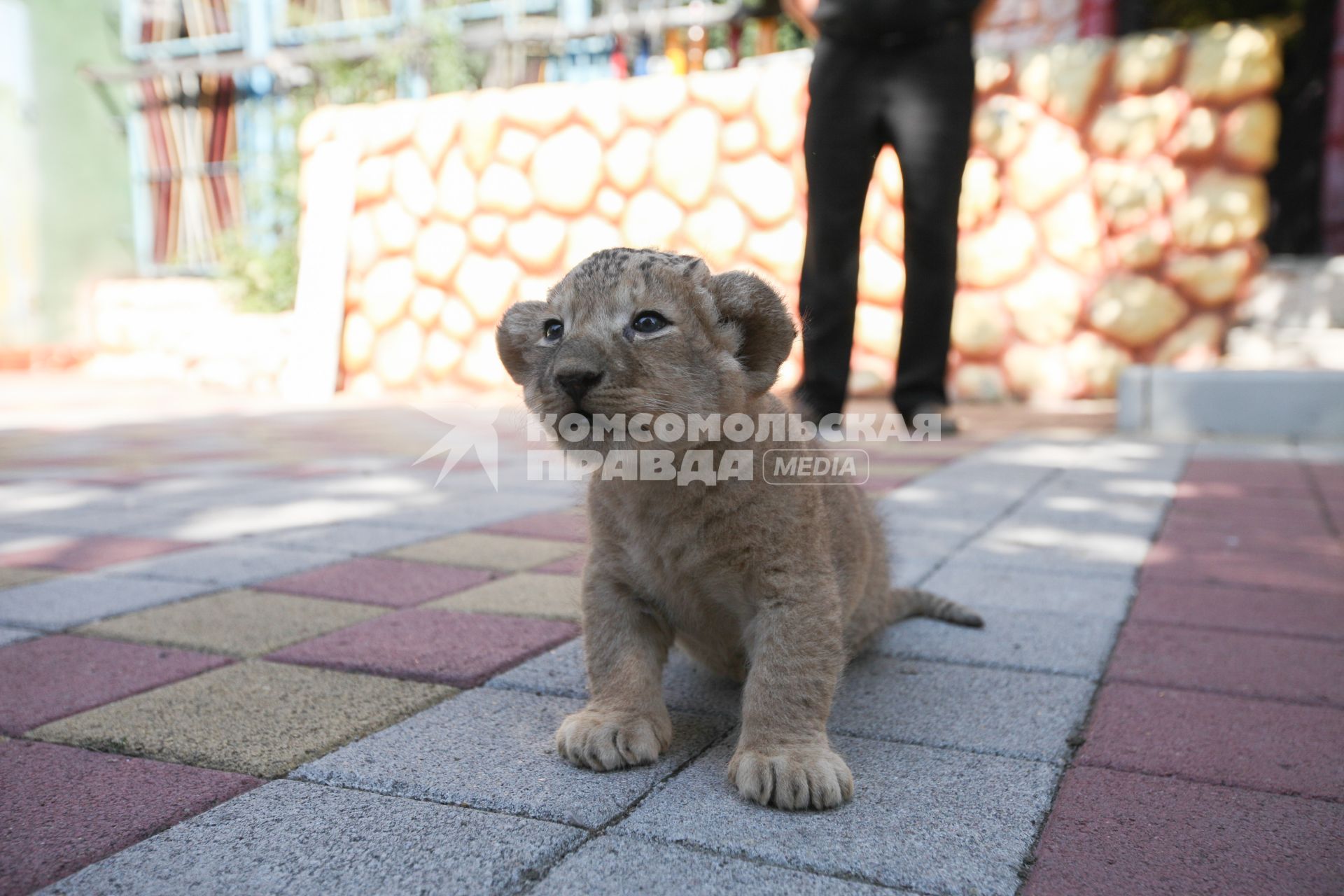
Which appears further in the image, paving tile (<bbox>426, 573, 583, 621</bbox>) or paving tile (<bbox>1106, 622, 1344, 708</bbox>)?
paving tile (<bbox>426, 573, 583, 621</bbox>)

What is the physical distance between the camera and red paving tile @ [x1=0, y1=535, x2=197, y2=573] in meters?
2.93

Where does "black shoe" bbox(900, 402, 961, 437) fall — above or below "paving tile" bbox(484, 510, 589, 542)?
above

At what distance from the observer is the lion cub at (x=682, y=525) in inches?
62.6

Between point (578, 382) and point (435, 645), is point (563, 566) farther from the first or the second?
point (578, 382)

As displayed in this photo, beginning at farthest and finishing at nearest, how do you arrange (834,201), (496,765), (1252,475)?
(834,201) → (1252,475) → (496,765)

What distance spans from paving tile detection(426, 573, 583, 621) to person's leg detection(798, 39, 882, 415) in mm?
1912

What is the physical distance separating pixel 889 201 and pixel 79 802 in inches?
258

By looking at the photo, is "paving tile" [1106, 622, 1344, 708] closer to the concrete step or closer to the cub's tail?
the cub's tail

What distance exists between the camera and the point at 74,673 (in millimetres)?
1993

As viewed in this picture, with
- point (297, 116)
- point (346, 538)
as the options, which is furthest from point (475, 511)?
point (297, 116)

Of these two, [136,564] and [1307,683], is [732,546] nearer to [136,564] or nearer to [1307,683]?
[1307,683]

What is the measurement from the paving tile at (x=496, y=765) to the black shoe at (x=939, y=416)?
11.1 ft

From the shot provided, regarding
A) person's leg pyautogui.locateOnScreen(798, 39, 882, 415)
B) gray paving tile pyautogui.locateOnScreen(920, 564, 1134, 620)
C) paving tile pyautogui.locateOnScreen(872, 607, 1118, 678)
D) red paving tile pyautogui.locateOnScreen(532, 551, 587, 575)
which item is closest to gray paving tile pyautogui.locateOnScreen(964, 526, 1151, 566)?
gray paving tile pyautogui.locateOnScreen(920, 564, 1134, 620)

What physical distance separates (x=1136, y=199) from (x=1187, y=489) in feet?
11.4
